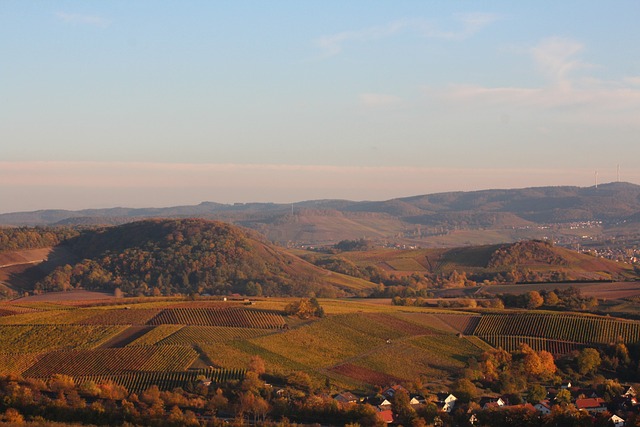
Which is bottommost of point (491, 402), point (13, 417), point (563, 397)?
point (491, 402)

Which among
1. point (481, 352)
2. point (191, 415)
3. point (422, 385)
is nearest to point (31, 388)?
point (191, 415)

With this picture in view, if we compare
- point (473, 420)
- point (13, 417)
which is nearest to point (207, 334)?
point (13, 417)

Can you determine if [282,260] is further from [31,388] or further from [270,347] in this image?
[31,388]

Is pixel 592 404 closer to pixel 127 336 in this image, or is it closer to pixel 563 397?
pixel 563 397

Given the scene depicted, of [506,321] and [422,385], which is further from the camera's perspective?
[506,321]

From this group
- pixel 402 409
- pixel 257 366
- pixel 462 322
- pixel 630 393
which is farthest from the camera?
pixel 462 322

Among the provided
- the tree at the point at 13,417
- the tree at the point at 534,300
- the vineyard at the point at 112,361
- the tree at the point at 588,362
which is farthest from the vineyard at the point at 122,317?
the tree at the point at 534,300
